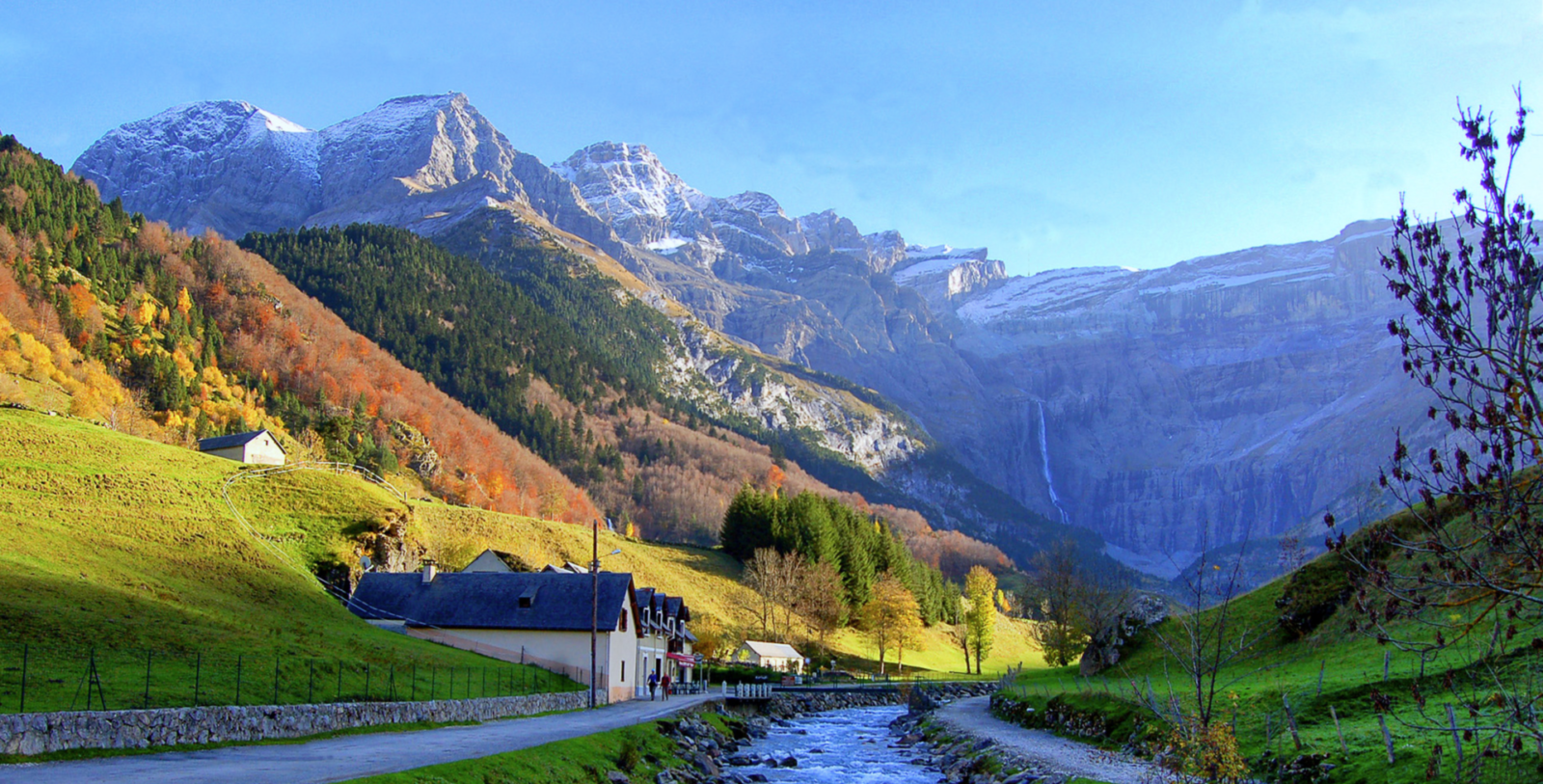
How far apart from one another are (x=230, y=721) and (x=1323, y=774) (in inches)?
1102

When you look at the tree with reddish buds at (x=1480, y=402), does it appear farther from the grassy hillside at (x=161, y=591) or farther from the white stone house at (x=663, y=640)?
the white stone house at (x=663, y=640)

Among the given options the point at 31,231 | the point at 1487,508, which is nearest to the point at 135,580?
the point at 1487,508

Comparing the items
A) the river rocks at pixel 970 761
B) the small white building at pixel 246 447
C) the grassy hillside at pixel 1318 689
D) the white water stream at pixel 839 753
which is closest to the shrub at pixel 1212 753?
the grassy hillside at pixel 1318 689

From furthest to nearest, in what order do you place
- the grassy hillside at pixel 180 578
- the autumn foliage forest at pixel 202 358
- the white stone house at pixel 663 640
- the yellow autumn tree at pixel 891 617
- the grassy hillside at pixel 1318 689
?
the autumn foliage forest at pixel 202 358 < the yellow autumn tree at pixel 891 617 < the white stone house at pixel 663 640 < the grassy hillside at pixel 180 578 < the grassy hillside at pixel 1318 689

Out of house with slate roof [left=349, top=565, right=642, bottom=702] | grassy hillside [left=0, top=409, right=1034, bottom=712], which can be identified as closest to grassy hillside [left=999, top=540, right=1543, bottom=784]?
house with slate roof [left=349, top=565, right=642, bottom=702]

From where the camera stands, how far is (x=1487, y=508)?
8.83 m

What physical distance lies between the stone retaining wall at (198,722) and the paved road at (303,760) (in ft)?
2.19

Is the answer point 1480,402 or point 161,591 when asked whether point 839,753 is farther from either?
point 1480,402

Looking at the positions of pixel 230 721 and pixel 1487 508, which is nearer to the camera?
pixel 1487 508

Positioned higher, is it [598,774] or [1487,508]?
[1487,508]

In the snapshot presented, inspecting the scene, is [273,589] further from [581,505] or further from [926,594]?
[581,505]

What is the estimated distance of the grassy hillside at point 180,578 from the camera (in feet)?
94.6

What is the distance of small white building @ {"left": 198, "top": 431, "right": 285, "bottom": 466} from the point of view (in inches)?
3499

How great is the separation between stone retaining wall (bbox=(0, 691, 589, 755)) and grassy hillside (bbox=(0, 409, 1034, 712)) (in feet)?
5.54
